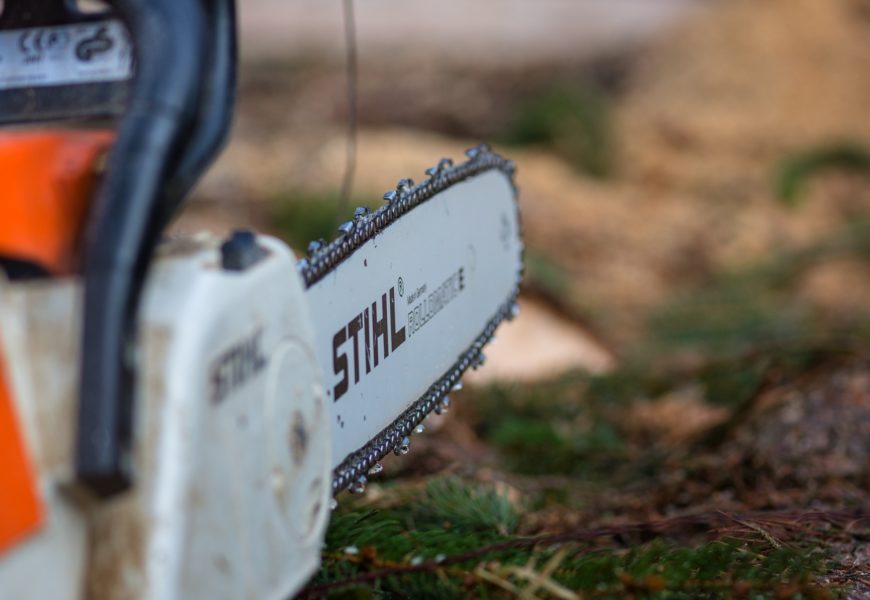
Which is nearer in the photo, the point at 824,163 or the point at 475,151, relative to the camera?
the point at 475,151

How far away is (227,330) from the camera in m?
0.76

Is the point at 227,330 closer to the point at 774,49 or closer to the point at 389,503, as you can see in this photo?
the point at 389,503

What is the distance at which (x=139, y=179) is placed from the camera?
75 centimetres

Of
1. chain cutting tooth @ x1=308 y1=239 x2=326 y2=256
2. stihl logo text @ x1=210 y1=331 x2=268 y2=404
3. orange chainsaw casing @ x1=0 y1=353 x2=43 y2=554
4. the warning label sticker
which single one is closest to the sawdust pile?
chain cutting tooth @ x1=308 y1=239 x2=326 y2=256

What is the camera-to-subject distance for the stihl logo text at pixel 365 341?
1.06 metres

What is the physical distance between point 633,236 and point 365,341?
14.5ft

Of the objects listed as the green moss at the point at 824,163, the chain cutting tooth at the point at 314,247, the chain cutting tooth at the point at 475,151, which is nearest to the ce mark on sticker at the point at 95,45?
the chain cutting tooth at the point at 314,247

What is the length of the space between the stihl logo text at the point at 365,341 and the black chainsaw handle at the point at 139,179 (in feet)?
0.91

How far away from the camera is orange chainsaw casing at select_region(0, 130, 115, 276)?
0.71 m

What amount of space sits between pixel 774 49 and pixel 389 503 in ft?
24.3

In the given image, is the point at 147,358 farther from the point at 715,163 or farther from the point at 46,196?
the point at 715,163

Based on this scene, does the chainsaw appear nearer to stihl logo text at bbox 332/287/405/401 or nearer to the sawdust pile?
stihl logo text at bbox 332/287/405/401

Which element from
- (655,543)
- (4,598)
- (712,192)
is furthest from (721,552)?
(712,192)

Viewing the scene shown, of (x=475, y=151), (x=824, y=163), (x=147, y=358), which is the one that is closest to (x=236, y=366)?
(x=147, y=358)
